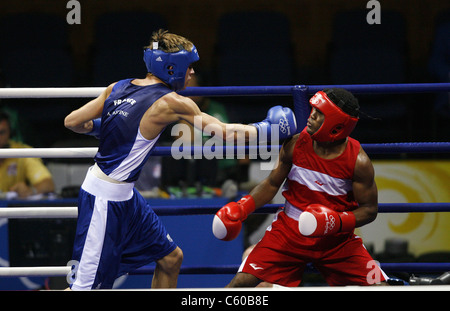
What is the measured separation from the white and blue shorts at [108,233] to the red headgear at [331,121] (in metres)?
0.73

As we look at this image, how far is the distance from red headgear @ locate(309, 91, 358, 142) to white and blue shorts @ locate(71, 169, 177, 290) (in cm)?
73

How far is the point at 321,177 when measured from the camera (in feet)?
7.37

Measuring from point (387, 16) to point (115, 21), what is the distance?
8.09 feet

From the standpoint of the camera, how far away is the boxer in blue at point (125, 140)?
2127mm

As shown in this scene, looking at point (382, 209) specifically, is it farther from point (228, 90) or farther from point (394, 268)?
point (228, 90)

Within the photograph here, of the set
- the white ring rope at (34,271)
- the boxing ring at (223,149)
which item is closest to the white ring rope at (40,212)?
the boxing ring at (223,149)

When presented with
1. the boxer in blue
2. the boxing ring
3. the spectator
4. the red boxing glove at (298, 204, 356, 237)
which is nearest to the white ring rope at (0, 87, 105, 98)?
the boxing ring

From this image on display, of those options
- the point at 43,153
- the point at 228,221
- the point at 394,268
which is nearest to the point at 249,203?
the point at 228,221

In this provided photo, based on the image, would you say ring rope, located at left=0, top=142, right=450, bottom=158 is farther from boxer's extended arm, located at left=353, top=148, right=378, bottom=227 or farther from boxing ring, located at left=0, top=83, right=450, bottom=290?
boxer's extended arm, located at left=353, top=148, right=378, bottom=227

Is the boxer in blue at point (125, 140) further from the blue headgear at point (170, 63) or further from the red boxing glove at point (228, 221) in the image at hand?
the red boxing glove at point (228, 221)

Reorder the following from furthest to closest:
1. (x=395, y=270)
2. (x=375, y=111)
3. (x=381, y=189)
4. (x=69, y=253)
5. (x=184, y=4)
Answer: (x=184, y=4) → (x=375, y=111) → (x=381, y=189) → (x=69, y=253) → (x=395, y=270)

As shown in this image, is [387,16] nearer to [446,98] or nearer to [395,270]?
[446,98]

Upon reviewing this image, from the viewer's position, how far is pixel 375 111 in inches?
195
